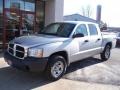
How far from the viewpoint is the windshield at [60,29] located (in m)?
8.41

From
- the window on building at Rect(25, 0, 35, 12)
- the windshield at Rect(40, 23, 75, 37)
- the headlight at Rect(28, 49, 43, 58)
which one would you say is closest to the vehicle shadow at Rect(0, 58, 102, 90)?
the headlight at Rect(28, 49, 43, 58)

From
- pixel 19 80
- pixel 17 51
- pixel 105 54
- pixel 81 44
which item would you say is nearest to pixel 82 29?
pixel 81 44

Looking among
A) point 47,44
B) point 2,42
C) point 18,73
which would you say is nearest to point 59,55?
point 47,44

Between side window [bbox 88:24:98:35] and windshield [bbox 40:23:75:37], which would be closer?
windshield [bbox 40:23:75:37]

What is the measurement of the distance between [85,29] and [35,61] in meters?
3.18

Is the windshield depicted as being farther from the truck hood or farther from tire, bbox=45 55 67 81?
tire, bbox=45 55 67 81

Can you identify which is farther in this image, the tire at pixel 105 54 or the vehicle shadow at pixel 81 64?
the tire at pixel 105 54

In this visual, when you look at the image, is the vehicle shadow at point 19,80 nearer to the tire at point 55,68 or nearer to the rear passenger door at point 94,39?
the tire at point 55,68

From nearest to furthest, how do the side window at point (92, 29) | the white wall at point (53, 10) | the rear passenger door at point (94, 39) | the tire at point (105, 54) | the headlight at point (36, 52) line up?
the headlight at point (36, 52) → the rear passenger door at point (94, 39) → the side window at point (92, 29) → the tire at point (105, 54) → the white wall at point (53, 10)

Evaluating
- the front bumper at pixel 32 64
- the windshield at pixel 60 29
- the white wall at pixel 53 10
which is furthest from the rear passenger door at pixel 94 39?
the white wall at pixel 53 10

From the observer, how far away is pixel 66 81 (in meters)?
7.56

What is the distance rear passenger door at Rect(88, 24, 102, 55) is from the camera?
9.51 metres

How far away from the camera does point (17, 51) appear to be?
7.35 metres

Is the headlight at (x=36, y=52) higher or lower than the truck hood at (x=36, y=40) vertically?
lower
